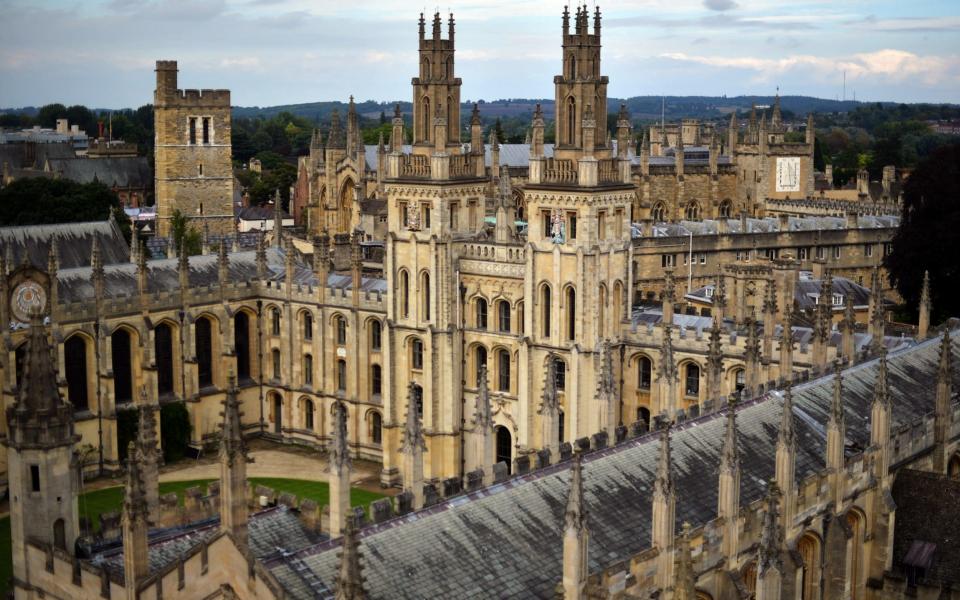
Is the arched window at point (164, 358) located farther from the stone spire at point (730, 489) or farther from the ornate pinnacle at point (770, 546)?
the ornate pinnacle at point (770, 546)

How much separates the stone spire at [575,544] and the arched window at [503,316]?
25.0 m

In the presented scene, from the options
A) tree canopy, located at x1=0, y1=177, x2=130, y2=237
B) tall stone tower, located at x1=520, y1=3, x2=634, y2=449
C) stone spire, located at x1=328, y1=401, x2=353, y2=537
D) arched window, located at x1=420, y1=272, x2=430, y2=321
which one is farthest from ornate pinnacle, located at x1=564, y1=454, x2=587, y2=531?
tree canopy, located at x1=0, y1=177, x2=130, y2=237

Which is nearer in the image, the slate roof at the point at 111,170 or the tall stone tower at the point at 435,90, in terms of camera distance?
the tall stone tower at the point at 435,90

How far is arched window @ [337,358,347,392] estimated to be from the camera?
1960 inches

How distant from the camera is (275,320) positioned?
51.8m

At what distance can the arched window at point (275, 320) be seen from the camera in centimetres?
5162

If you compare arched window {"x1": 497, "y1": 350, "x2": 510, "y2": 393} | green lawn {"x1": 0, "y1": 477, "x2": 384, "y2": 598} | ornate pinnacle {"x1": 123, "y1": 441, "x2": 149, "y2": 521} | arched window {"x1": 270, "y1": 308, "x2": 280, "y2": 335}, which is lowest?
green lawn {"x1": 0, "y1": 477, "x2": 384, "y2": 598}

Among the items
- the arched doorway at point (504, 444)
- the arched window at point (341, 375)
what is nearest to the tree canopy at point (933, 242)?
the arched doorway at point (504, 444)

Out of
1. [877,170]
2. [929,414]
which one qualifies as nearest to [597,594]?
[929,414]

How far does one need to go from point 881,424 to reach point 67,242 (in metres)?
38.6

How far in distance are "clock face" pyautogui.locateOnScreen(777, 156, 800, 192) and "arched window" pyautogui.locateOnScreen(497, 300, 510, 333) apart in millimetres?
48137

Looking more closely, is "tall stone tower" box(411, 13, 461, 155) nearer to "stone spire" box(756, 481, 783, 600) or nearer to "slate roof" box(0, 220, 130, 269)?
"slate roof" box(0, 220, 130, 269)

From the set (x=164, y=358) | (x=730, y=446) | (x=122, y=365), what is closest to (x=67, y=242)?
(x=164, y=358)

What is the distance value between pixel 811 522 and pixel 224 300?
100 feet
